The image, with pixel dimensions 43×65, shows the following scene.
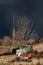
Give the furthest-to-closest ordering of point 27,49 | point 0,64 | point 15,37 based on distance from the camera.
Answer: point 15,37 → point 27,49 → point 0,64

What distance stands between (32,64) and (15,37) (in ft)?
340

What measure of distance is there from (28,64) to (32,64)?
1.30 feet

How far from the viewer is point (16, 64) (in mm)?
22297

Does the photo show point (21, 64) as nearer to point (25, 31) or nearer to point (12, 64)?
point (12, 64)

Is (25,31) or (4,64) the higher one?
(25,31)

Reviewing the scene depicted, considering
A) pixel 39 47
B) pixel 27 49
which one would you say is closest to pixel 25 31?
pixel 39 47

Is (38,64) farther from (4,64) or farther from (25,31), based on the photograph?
(25,31)

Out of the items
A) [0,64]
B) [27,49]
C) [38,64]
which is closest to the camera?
[38,64]

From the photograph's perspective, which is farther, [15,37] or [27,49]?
[15,37]

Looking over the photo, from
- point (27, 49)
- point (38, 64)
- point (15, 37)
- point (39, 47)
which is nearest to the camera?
point (38, 64)

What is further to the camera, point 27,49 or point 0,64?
point 27,49

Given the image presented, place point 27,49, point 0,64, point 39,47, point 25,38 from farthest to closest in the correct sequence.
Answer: point 25,38 < point 39,47 < point 27,49 < point 0,64

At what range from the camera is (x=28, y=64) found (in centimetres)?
2195

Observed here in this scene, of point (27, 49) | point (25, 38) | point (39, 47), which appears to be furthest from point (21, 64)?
point (25, 38)
